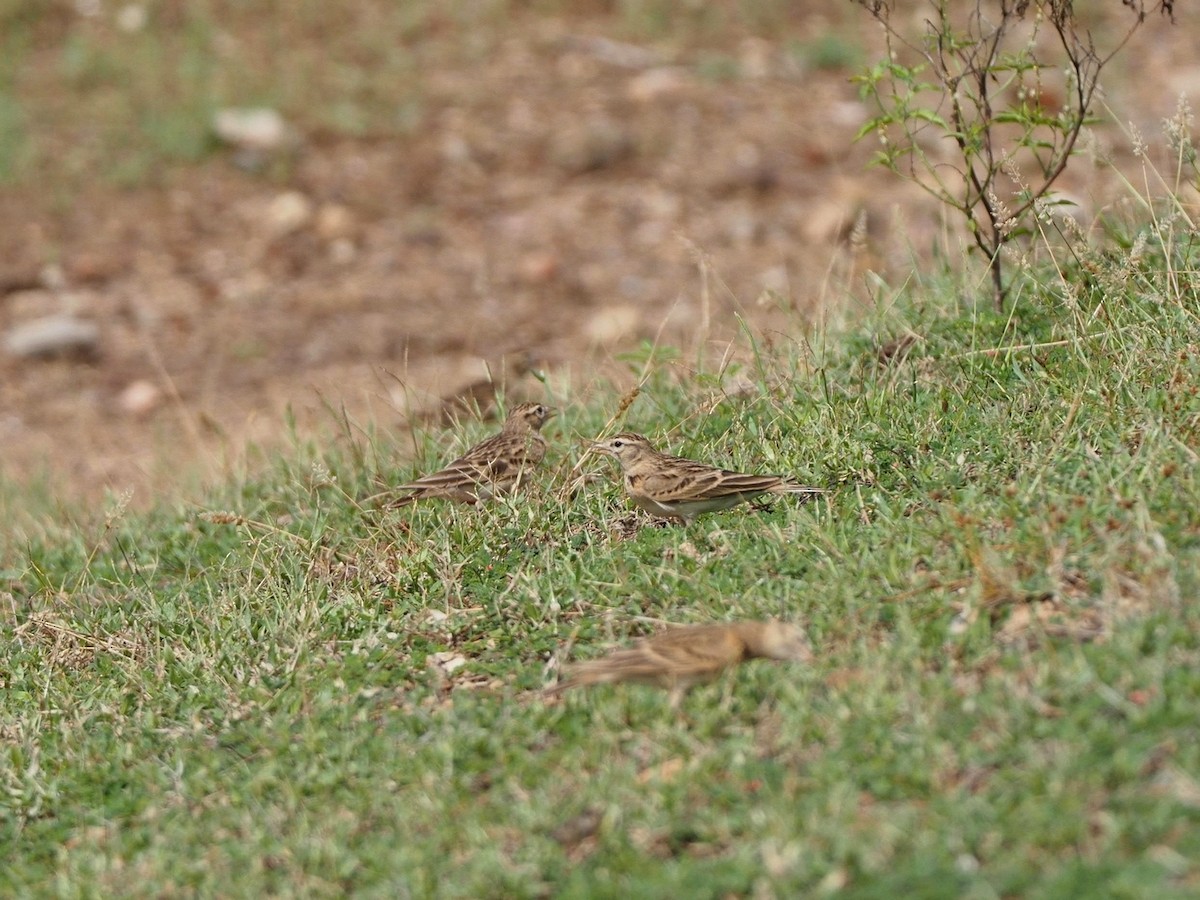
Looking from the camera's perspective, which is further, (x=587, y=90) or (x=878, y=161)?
(x=587, y=90)

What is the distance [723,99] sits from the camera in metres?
15.8

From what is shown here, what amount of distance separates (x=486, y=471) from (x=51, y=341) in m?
7.24

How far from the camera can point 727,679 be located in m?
5.13

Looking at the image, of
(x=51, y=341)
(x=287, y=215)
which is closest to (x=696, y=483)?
(x=51, y=341)

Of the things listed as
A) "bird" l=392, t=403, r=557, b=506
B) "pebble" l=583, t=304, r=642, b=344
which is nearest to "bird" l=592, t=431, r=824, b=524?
"bird" l=392, t=403, r=557, b=506

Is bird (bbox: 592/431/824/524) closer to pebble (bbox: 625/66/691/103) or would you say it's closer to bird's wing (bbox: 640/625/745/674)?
bird's wing (bbox: 640/625/745/674)

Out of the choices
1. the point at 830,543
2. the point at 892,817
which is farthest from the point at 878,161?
the point at 892,817

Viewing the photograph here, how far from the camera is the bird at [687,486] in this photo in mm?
6492

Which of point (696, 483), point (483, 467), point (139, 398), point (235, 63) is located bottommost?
point (139, 398)

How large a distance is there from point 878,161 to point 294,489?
342cm

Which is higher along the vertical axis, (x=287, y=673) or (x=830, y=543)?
(x=830, y=543)

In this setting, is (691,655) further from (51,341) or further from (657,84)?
(657,84)

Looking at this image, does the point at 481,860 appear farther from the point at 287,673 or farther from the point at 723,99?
the point at 723,99

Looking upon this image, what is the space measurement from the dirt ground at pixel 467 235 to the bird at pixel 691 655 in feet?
18.2
